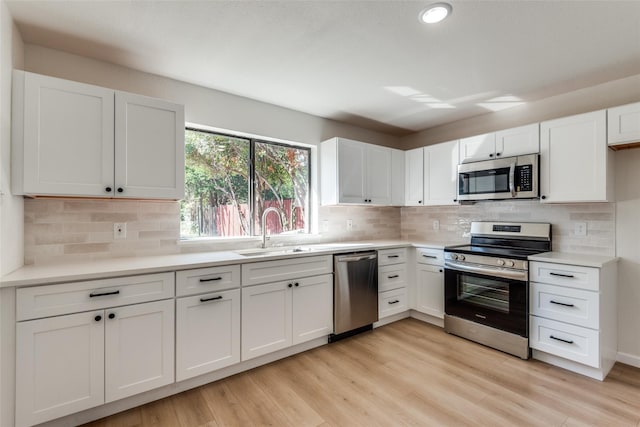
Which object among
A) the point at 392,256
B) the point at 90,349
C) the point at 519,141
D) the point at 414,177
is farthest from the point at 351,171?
the point at 90,349

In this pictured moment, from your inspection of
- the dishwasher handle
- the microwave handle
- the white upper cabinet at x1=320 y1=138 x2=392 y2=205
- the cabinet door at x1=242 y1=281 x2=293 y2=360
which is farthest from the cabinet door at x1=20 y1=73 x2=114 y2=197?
the microwave handle

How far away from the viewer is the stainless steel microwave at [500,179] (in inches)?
107

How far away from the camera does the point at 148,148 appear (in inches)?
84.6

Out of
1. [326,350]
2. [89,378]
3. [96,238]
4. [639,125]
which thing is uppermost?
[639,125]

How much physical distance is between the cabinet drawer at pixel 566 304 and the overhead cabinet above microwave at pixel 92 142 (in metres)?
3.07

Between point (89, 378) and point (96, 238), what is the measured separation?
0.98 meters

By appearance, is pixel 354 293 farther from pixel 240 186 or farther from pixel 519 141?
pixel 519 141

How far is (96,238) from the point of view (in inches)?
86.9

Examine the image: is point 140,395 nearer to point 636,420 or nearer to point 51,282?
point 51,282

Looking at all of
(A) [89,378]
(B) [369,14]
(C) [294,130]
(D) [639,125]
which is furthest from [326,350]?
(D) [639,125]

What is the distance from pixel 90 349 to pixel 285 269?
4.44 ft

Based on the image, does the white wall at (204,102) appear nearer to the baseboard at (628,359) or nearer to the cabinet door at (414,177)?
the cabinet door at (414,177)

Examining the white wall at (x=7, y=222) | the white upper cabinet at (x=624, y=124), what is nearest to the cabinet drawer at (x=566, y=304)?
the white upper cabinet at (x=624, y=124)

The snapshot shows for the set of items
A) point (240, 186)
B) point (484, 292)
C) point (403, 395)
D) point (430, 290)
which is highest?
point (240, 186)
